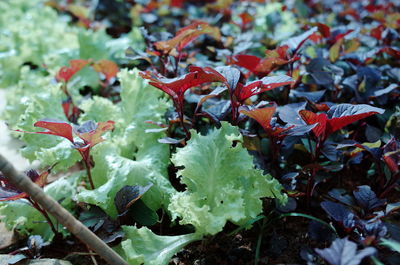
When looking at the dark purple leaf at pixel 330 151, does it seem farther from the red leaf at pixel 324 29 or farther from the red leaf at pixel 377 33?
the red leaf at pixel 377 33

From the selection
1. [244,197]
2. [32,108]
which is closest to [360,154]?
[244,197]

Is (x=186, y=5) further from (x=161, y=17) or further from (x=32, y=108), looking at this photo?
(x=32, y=108)

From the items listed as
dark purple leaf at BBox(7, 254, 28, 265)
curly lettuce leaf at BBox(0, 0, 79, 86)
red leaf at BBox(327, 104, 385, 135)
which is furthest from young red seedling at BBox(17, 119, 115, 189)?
curly lettuce leaf at BBox(0, 0, 79, 86)

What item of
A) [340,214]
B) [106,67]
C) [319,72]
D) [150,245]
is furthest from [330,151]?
[106,67]

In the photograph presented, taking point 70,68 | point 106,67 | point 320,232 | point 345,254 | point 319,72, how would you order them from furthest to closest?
point 106,67 < point 70,68 < point 319,72 < point 320,232 < point 345,254

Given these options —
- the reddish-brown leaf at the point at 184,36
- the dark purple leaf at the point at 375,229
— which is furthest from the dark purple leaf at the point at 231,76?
the dark purple leaf at the point at 375,229

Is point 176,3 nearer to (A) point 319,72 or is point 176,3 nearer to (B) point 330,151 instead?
(A) point 319,72
